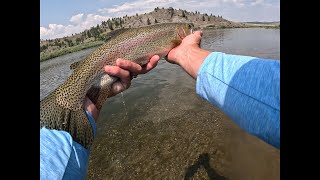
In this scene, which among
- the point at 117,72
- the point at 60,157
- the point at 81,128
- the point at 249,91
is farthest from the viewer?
the point at 117,72

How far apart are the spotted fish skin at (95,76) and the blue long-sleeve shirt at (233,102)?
454mm

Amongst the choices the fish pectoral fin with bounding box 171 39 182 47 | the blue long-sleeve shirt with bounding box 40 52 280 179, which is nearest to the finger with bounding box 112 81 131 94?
the fish pectoral fin with bounding box 171 39 182 47

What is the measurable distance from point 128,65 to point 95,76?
0.56 m

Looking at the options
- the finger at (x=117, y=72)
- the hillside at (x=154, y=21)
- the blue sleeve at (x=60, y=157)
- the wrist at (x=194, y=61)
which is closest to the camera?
the blue sleeve at (x=60, y=157)

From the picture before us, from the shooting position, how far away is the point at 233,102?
203 centimetres

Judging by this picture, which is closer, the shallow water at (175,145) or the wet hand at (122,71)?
the wet hand at (122,71)

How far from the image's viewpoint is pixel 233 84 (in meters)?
2.08

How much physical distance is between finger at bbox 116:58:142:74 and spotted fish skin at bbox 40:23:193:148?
238mm

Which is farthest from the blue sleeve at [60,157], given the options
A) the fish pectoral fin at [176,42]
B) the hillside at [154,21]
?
the hillside at [154,21]

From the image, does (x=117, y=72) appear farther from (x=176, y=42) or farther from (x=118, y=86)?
(x=176, y=42)

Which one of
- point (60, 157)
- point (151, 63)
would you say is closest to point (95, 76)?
point (151, 63)

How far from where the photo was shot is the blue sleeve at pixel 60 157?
2051mm

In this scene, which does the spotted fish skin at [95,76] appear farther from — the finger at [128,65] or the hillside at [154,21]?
the hillside at [154,21]
